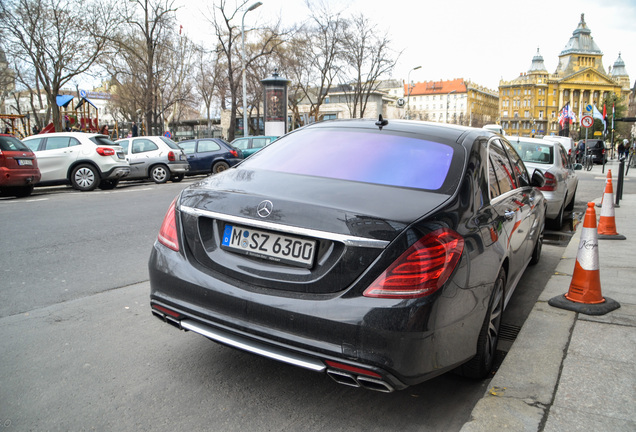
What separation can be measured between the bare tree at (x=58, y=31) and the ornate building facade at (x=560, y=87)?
138719 mm

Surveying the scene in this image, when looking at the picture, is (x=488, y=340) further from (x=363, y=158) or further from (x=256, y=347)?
(x=256, y=347)

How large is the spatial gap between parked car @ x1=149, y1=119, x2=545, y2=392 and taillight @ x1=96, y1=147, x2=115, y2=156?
12.7 meters

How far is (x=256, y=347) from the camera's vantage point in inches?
96.8

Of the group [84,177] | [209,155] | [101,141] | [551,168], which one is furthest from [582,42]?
[84,177]

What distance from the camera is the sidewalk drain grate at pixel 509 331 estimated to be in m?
3.91

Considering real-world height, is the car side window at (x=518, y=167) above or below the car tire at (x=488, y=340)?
above

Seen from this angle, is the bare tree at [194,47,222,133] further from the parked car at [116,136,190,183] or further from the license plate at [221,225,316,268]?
the license plate at [221,225,316,268]

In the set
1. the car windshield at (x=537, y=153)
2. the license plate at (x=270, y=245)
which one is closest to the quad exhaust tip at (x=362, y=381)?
the license plate at (x=270, y=245)

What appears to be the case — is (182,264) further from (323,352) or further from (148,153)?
(148,153)

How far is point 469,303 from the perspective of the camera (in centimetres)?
256

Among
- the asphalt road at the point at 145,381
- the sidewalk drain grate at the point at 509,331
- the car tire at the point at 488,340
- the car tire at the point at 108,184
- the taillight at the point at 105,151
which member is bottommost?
the sidewalk drain grate at the point at 509,331

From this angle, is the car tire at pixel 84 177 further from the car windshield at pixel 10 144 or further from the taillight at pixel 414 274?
the taillight at pixel 414 274

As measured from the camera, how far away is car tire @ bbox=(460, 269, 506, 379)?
2.88m

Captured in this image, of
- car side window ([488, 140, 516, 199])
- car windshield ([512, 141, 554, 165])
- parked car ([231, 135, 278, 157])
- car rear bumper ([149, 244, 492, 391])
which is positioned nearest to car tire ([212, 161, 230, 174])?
parked car ([231, 135, 278, 157])
